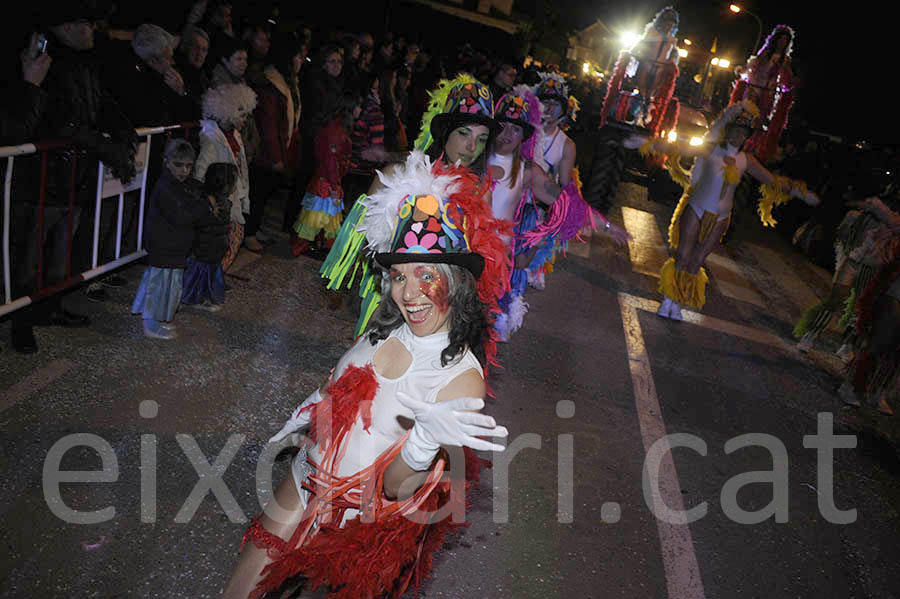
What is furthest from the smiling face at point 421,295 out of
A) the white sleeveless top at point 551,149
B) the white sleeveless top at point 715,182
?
the white sleeveless top at point 715,182

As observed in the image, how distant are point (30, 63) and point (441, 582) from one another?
3921mm

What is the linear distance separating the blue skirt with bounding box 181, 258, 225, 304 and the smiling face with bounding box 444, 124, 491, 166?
2260 millimetres

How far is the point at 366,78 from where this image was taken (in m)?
9.47

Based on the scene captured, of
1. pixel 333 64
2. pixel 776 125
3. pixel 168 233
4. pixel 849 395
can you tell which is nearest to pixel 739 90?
pixel 776 125

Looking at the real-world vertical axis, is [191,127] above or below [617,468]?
above

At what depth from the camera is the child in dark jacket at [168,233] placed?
450 centimetres

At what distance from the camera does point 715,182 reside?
726 centimetres

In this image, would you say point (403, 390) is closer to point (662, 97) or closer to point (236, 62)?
point (236, 62)

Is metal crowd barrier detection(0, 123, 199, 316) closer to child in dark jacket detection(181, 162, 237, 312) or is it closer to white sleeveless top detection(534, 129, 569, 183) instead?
child in dark jacket detection(181, 162, 237, 312)

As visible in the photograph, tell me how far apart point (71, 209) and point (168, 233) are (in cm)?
71

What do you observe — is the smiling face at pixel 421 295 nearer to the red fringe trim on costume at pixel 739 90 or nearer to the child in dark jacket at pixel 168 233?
the child in dark jacket at pixel 168 233

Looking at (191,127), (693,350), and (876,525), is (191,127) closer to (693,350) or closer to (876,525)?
(693,350)

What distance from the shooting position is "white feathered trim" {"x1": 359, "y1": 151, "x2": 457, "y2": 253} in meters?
2.28

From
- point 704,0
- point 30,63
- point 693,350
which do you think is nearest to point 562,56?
point 704,0
